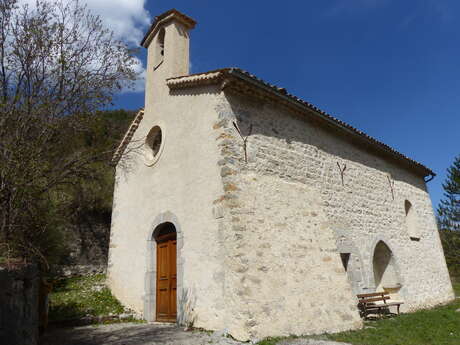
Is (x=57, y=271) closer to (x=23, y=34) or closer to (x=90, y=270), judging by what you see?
(x=90, y=270)

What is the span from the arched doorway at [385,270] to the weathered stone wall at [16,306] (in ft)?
29.2

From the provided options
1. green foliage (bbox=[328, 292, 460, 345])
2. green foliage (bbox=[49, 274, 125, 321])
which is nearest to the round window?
green foliage (bbox=[49, 274, 125, 321])

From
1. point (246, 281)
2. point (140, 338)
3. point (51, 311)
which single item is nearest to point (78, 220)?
point (51, 311)

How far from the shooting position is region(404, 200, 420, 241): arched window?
39.5ft

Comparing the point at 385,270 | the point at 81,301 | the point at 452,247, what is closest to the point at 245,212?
the point at 81,301

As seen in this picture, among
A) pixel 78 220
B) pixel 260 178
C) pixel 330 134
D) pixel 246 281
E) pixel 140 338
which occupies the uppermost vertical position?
pixel 330 134

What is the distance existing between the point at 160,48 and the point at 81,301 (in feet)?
22.8

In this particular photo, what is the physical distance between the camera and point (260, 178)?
6.95 meters

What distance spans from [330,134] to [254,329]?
586 cm

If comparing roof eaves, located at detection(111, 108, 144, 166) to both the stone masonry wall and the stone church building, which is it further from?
the stone masonry wall

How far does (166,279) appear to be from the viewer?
25.5 feet

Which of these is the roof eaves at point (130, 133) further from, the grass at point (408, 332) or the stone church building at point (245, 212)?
the grass at point (408, 332)

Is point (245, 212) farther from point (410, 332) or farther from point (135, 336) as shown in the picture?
point (410, 332)

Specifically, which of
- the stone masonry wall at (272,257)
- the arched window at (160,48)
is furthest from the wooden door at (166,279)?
the arched window at (160,48)
